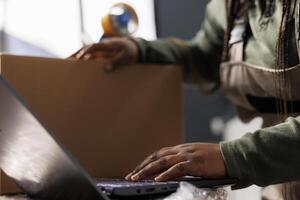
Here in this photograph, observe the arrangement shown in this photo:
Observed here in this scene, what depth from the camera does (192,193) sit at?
59 centimetres

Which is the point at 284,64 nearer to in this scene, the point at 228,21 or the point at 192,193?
the point at 228,21

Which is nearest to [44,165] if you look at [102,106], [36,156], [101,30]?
[36,156]

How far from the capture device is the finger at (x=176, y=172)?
64cm

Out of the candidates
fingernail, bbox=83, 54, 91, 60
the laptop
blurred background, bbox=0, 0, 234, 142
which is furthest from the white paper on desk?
blurred background, bbox=0, 0, 234, 142

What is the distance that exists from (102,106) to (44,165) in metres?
0.29

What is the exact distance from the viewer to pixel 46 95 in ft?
2.63

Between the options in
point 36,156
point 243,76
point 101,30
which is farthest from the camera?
point 101,30

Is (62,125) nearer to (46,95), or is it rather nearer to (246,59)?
(46,95)

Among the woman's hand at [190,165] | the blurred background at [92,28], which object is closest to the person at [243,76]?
the woman's hand at [190,165]

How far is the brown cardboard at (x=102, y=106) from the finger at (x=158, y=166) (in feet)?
0.62

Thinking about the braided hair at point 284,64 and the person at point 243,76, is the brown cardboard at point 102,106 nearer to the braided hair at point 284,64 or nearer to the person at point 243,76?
the person at point 243,76

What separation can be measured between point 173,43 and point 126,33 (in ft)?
0.31

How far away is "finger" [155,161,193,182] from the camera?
2.09 feet

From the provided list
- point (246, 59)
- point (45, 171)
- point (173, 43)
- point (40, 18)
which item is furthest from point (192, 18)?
point (45, 171)
